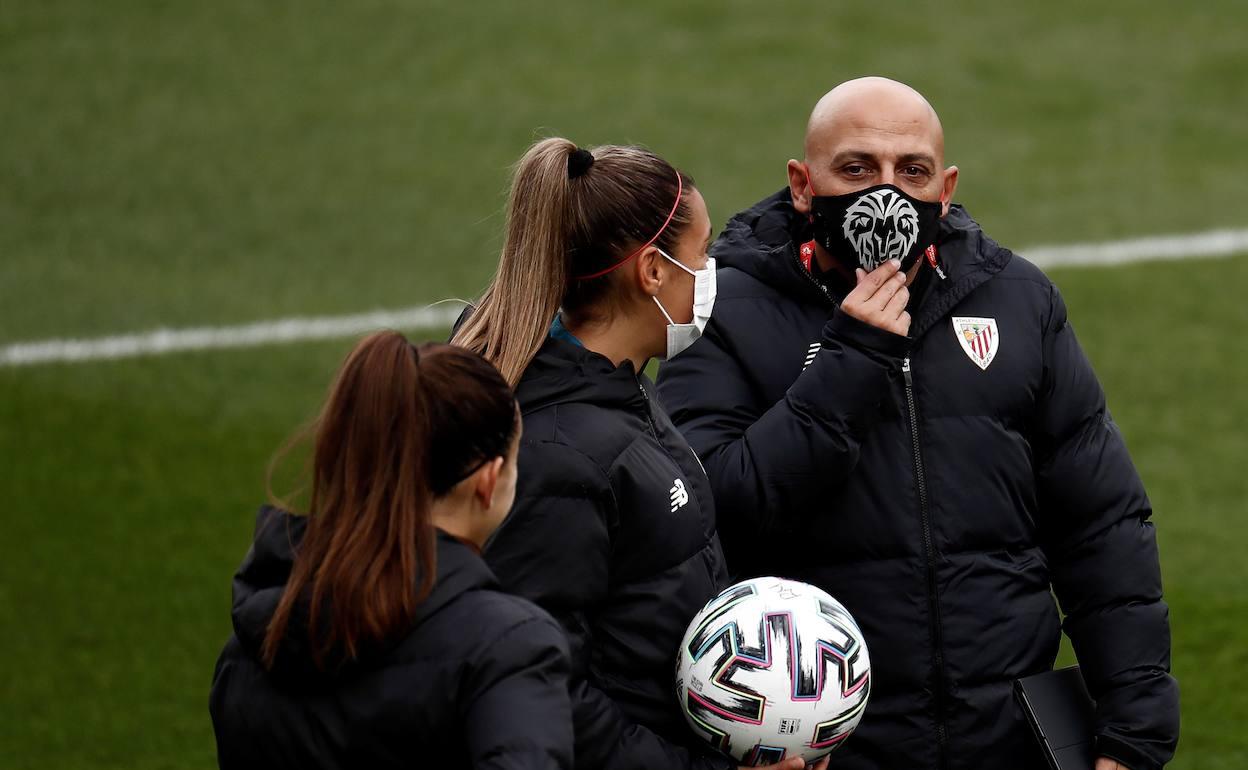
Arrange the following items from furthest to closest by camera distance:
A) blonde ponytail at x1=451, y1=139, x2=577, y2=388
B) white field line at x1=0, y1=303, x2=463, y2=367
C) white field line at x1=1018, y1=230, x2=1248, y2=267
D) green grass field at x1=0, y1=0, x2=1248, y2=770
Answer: white field line at x1=1018, y1=230, x2=1248, y2=267 < white field line at x1=0, y1=303, x2=463, y2=367 < green grass field at x1=0, y1=0, x2=1248, y2=770 < blonde ponytail at x1=451, y1=139, x2=577, y2=388

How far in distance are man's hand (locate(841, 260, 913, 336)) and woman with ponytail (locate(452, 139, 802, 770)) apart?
0.34m

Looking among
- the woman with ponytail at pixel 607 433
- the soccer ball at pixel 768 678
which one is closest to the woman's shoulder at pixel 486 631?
the woman with ponytail at pixel 607 433

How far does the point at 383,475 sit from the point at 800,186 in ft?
5.37

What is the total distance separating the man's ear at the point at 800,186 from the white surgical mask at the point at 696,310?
1.63ft

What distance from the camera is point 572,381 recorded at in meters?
3.60

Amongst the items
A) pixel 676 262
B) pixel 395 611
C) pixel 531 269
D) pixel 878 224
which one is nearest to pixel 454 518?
pixel 395 611

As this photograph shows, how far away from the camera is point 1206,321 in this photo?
1057 cm

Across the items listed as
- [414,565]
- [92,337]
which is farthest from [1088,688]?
[92,337]

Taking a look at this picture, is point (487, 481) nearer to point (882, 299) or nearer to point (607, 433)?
point (607, 433)

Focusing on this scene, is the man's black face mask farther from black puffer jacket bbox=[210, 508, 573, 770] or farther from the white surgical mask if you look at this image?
black puffer jacket bbox=[210, 508, 573, 770]

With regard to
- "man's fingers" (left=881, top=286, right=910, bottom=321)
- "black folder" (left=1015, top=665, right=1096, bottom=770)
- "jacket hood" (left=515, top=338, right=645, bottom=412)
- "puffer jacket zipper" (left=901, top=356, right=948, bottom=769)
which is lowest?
"black folder" (left=1015, top=665, right=1096, bottom=770)

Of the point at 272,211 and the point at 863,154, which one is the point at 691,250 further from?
the point at 272,211

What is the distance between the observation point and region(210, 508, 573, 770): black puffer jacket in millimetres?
2949

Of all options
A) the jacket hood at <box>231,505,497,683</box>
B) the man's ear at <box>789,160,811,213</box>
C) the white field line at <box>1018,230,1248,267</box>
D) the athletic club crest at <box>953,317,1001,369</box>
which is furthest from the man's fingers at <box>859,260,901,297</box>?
the white field line at <box>1018,230,1248,267</box>
